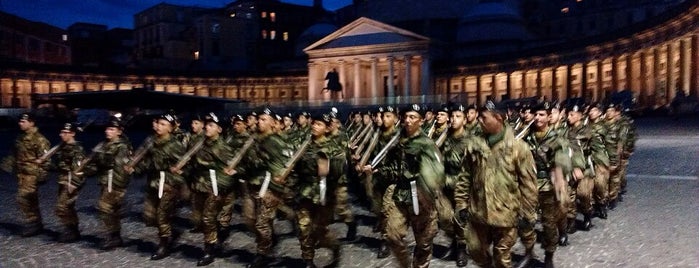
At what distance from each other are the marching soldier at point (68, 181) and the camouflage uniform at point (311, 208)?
3.91m

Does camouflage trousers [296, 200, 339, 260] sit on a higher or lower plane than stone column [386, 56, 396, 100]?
lower

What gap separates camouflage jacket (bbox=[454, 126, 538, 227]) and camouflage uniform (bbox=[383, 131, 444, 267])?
0.57 metres

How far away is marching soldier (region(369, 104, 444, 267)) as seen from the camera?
21.4ft

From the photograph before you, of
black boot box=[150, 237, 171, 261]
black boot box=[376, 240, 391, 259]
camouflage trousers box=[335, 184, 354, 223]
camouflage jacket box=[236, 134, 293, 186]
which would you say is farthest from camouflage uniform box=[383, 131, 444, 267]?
black boot box=[150, 237, 171, 261]

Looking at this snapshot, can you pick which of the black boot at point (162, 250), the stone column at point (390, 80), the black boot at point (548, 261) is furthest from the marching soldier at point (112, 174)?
the stone column at point (390, 80)

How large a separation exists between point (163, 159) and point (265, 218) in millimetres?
2045

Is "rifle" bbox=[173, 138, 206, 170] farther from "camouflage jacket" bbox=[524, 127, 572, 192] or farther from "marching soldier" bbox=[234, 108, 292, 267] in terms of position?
"camouflage jacket" bbox=[524, 127, 572, 192]

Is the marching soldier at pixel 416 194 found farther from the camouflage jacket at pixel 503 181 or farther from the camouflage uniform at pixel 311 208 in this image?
the camouflage uniform at pixel 311 208

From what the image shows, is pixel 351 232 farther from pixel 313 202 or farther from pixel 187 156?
pixel 187 156

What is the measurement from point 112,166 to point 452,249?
5.15 m

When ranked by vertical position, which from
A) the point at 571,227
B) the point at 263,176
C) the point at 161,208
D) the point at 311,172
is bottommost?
the point at 571,227

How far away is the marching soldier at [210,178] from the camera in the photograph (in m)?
8.58

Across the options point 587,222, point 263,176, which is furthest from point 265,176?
point 587,222

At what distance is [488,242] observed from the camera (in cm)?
623
